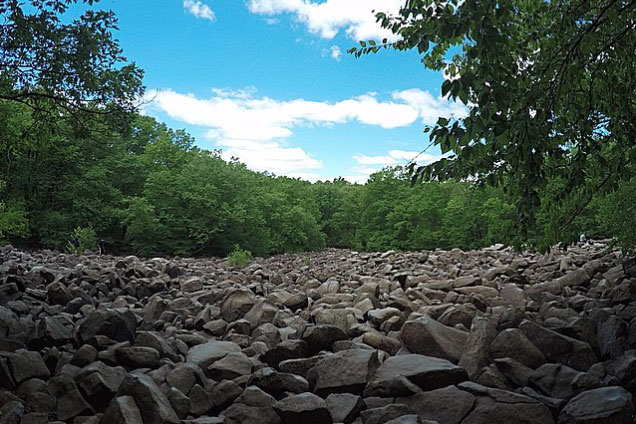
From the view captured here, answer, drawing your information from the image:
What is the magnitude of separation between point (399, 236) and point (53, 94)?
23.6 meters

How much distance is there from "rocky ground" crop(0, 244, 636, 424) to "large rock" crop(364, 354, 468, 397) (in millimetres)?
10

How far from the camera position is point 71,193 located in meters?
26.1

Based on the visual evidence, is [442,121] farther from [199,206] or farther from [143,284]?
[199,206]

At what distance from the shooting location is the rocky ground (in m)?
3.45

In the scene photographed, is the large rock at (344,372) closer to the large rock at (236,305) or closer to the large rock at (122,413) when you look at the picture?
the large rock at (122,413)

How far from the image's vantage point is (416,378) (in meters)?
3.82

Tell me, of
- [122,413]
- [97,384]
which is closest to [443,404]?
[122,413]

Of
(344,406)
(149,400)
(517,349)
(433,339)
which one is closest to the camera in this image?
(149,400)

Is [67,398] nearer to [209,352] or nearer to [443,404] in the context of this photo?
[209,352]

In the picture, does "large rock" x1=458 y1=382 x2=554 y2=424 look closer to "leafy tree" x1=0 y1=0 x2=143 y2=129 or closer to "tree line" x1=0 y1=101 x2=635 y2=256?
"leafy tree" x1=0 y1=0 x2=143 y2=129

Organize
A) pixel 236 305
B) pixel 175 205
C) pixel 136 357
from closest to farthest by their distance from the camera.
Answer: pixel 136 357, pixel 236 305, pixel 175 205

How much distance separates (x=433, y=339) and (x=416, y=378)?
0.80m

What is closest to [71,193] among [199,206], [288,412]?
[199,206]

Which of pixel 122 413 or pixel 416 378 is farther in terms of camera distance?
pixel 416 378
